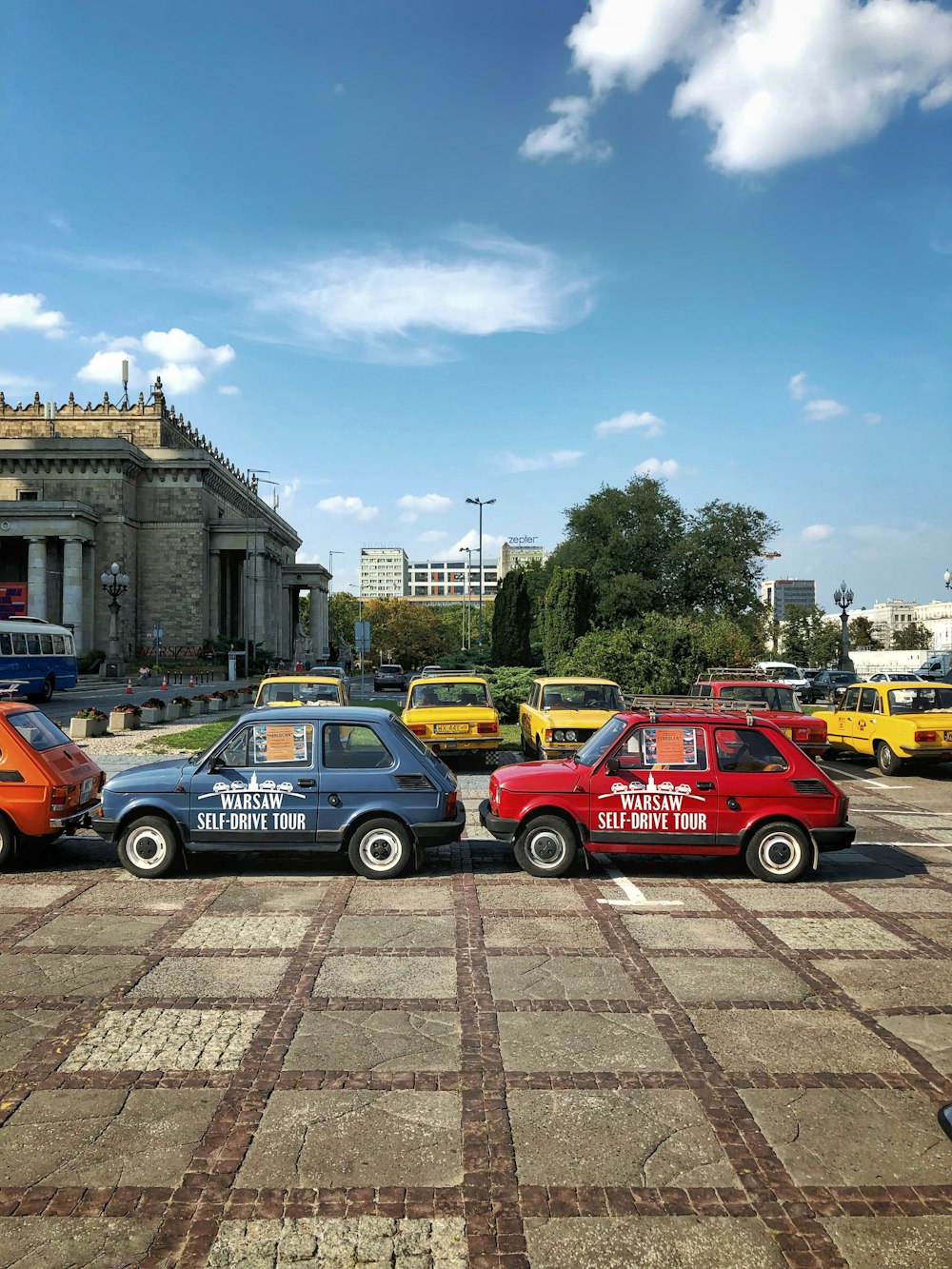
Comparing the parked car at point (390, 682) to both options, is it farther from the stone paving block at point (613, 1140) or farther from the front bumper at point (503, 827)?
the stone paving block at point (613, 1140)

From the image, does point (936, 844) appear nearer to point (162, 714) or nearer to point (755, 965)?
point (755, 965)

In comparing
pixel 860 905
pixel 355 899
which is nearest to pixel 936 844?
pixel 860 905

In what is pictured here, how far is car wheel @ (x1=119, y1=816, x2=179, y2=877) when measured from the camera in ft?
29.7

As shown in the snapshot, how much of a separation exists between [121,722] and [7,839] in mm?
14261

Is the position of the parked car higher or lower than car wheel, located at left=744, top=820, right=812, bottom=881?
higher

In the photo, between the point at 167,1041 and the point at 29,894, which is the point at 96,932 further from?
the point at 167,1041

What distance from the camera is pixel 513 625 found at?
46562 millimetres

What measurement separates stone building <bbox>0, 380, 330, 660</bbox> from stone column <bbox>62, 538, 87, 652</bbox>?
2.9 inches

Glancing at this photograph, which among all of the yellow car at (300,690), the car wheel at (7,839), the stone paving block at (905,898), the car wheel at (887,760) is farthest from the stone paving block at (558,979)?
the car wheel at (887,760)

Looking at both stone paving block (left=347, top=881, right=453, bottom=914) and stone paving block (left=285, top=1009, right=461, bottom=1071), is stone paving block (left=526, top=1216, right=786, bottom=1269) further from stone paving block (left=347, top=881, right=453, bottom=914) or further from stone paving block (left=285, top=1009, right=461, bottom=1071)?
stone paving block (left=347, top=881, right=453, bottom=914)

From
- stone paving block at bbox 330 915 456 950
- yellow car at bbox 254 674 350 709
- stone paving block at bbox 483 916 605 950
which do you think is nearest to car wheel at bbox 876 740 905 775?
yellow car at bbox 254 674 350 709

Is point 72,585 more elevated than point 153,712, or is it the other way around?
point 72,585

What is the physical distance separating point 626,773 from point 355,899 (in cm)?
286

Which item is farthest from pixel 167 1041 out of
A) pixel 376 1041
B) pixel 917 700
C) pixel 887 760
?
pixel 917 700
